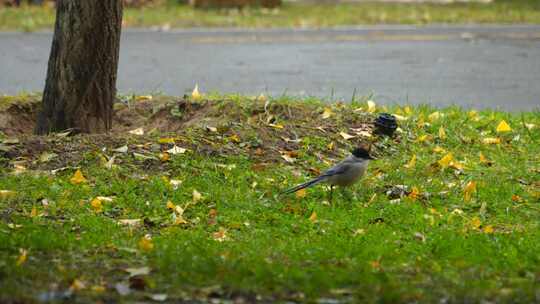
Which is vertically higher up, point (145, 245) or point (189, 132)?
point (189, 132)

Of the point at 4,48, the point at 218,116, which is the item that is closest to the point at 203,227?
the point at 218,116

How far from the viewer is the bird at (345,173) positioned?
596 centimetres

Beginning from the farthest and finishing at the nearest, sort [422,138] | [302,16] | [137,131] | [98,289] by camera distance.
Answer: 1. [302,16]
2. [137,131]
3. [422,138]
4. [98,289]

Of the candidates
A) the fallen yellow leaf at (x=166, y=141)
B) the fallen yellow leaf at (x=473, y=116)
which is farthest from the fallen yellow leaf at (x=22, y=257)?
the fallen yellow leaf at (x=473, y=116)

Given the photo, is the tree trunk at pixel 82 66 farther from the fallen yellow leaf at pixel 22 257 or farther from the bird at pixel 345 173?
the fallen yellow leaf at pixel 22 257

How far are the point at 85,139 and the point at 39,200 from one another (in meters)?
1.04

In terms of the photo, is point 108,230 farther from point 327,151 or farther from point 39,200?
point 327,151

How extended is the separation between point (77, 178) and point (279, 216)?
1.37 metres

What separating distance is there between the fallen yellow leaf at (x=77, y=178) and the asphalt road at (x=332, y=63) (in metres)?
3.56

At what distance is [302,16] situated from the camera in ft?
54.0

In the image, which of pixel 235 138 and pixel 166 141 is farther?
pixel 235 138

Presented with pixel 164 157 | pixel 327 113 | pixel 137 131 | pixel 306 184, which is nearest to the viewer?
pixel 306 184

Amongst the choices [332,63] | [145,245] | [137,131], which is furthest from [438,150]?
[332,63]

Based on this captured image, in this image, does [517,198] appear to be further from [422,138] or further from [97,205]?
[97,205]
